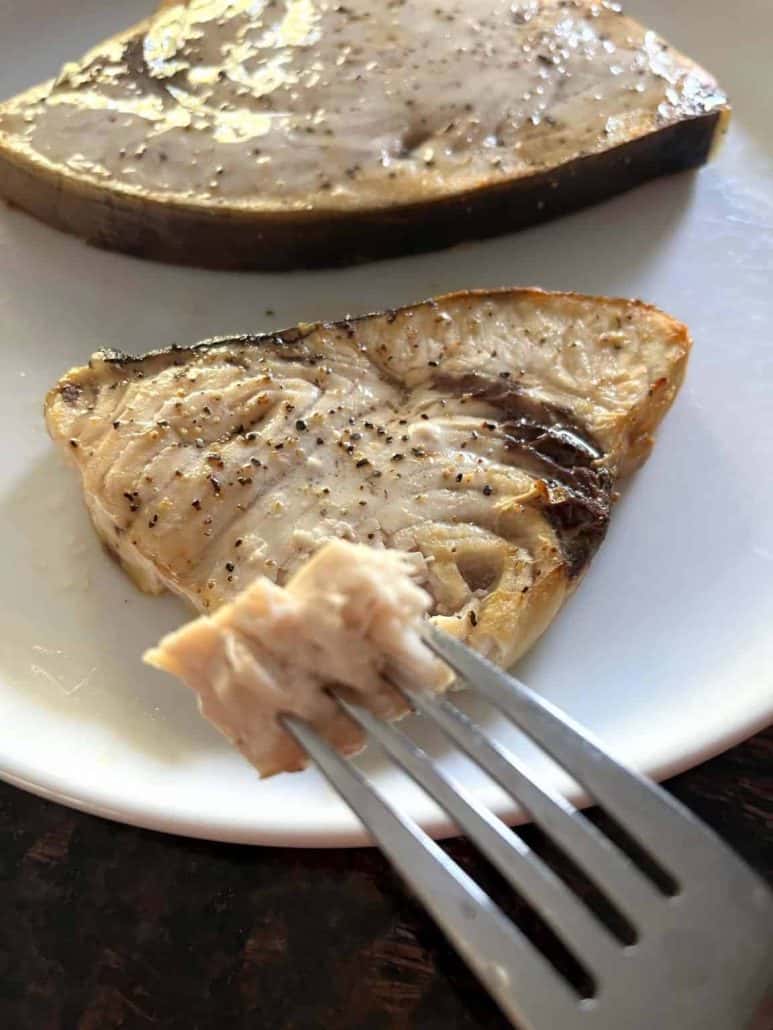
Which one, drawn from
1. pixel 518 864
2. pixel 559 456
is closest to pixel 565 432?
pixel 559 456

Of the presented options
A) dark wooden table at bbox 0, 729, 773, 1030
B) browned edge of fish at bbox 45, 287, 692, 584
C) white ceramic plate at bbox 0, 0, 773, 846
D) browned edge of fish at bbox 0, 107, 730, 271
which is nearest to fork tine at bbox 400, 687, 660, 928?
white ceramic plate at bbox 0, 0, 773, 846

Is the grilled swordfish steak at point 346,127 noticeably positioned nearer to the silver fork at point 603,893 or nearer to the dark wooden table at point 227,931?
the dark wooden table at point 227,931

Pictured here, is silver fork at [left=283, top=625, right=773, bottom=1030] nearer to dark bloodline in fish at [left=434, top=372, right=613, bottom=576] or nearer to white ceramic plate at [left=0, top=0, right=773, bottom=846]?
white ceramic plate at [left=0, top=0, right=773, bottom=846]

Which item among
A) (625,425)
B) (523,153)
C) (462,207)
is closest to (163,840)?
(625,425)

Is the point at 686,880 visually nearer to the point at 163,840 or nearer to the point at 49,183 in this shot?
the point at 163,840

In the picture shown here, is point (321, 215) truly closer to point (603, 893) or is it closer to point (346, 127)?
point (346, 127)

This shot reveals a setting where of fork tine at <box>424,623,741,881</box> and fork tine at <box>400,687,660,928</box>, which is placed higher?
fork tine at <box>424,623,741,881</box>
